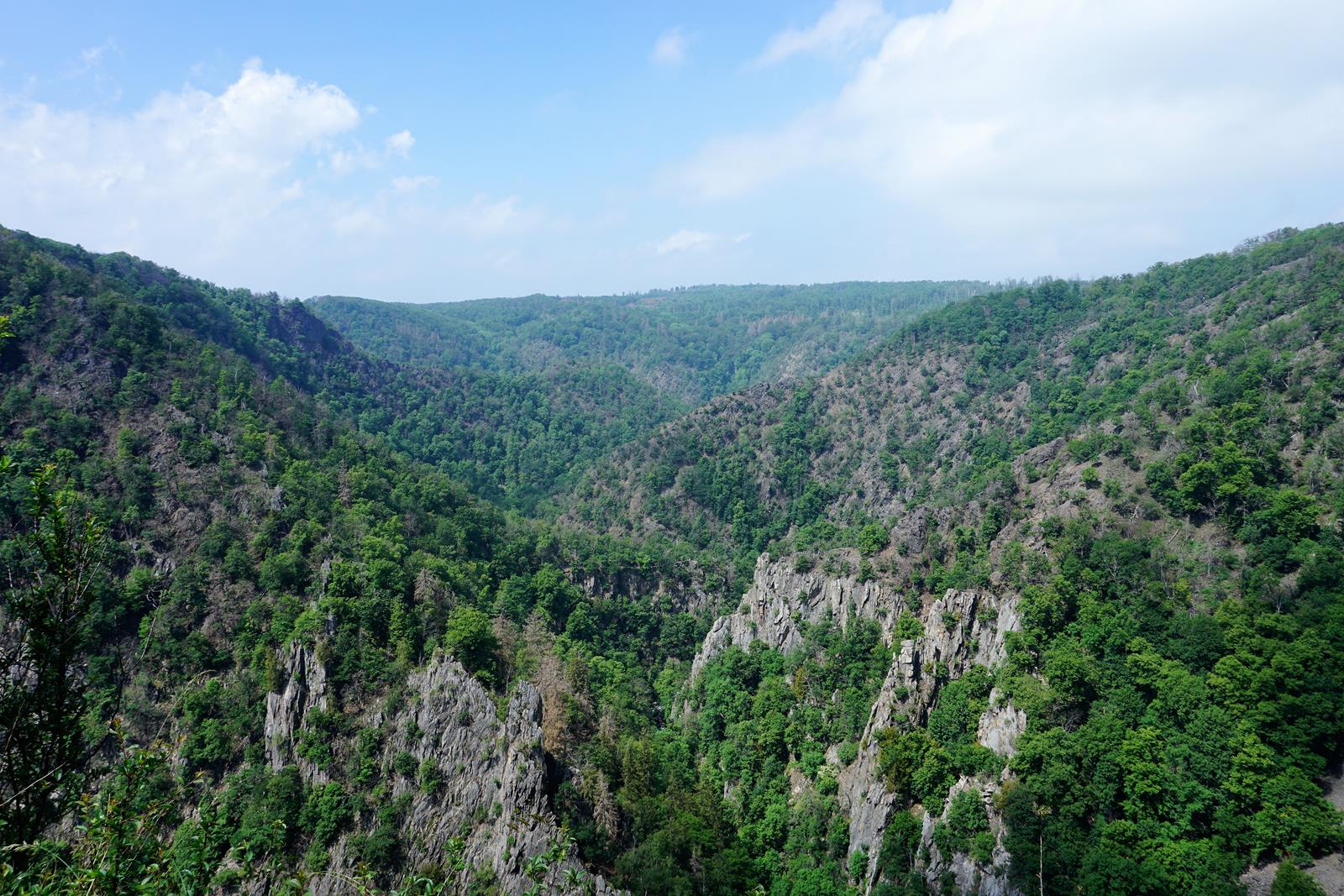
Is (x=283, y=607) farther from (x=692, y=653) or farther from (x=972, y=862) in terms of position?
(x=972, y=862)

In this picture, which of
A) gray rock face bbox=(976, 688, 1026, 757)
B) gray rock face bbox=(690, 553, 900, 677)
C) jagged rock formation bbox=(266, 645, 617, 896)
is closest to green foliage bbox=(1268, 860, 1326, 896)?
gray rock face bbox=(976, 688, 1026, 757)

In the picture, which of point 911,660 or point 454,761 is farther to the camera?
point 911,660

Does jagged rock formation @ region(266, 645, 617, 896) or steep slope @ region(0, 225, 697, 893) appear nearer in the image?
jagged rock formation @ region(266, 645, 617, 896)

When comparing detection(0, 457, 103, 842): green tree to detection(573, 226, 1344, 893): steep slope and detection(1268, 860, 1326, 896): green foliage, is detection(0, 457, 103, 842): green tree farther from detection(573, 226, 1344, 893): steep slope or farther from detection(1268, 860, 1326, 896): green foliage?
detection(1268, 860, 1326, 896): green foliage

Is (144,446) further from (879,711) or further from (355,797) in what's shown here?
(879,711)

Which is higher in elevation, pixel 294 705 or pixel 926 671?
pixel 294 705

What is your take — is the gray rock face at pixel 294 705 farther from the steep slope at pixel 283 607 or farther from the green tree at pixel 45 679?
the green tree at pixel 45 679

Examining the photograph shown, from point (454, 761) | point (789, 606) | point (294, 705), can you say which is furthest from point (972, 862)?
point (294, 705)
